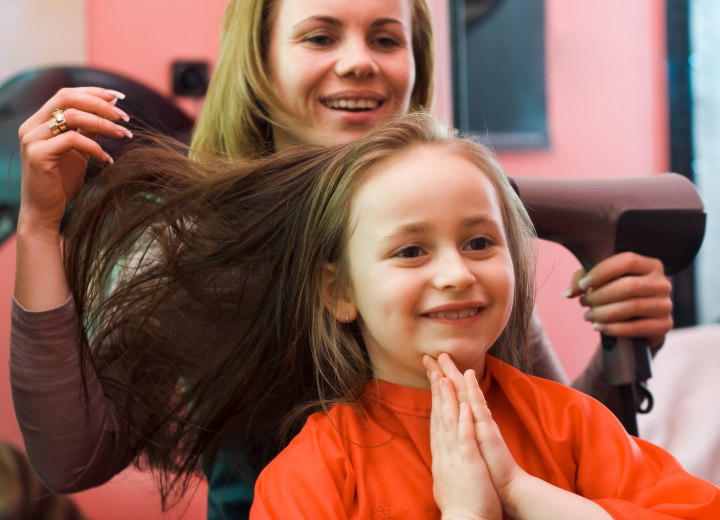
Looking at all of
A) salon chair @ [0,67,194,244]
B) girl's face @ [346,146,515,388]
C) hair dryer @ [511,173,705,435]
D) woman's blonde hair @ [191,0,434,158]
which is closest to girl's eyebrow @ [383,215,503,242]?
girl's face @ [346,146,515,388]

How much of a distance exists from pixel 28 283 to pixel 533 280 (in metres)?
0.54

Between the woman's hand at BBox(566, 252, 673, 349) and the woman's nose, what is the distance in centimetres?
→ 38

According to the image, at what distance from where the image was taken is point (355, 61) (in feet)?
3.66

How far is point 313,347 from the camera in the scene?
0.94m

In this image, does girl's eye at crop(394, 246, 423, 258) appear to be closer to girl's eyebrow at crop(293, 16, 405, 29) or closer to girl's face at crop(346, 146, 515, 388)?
girl's face at crop(346, 146, 515, 388)

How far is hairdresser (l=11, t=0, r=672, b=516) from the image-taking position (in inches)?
37.7

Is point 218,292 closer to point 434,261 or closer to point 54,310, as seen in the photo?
point 54,310

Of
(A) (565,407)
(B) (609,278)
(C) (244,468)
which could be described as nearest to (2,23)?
(C) (244,468)

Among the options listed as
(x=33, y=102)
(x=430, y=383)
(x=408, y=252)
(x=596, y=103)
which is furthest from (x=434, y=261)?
(x=596, y=103)

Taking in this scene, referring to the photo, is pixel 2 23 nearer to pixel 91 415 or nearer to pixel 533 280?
pixel 91 415

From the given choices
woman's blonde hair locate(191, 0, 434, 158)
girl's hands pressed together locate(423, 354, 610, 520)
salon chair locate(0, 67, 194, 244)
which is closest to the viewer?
girl's hands pressed together locate(423, 354, 610, 520)

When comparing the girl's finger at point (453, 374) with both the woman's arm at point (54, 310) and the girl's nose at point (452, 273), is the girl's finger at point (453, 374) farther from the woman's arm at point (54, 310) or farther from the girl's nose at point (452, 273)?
the woman's arm at point (54, 310)

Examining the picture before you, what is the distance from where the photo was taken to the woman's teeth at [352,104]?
1.16 metres

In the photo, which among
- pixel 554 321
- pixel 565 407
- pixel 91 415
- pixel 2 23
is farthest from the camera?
pixel 554 321
